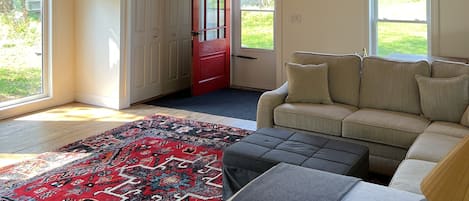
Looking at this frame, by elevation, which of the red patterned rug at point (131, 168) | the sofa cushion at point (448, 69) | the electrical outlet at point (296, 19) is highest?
the electrical outlet at point (296, 19)

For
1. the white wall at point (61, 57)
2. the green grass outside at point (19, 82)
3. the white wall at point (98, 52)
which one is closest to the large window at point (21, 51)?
the green grass outside at point (19, 82)

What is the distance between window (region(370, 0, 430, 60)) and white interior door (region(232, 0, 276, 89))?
1597mm

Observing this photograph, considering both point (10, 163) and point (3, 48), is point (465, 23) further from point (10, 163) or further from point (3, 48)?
point (3, 48)

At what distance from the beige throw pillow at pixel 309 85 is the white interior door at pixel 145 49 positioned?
2.59m

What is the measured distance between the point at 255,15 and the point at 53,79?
118 inches

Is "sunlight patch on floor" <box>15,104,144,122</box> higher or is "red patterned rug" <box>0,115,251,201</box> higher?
"sunlight patch on floor" <box>15,104,144,122</box>

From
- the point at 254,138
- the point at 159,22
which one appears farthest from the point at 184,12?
the point at 254,138

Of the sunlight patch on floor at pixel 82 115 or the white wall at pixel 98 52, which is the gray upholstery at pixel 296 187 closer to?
the sunlight patch on floor at pixel 82 115

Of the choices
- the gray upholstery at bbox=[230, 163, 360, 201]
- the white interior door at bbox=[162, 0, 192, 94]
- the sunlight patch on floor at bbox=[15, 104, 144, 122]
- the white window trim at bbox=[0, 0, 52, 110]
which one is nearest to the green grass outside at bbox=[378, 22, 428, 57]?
the white interior door at bbox=[162, 0, 192, 94]

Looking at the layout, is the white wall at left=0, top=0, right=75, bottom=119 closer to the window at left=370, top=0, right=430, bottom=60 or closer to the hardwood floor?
the hardwood floor

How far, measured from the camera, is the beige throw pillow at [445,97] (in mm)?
3770

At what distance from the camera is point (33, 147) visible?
14.7ft

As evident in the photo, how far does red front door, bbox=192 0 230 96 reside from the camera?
6.76m

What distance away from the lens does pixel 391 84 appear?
13.7ft
